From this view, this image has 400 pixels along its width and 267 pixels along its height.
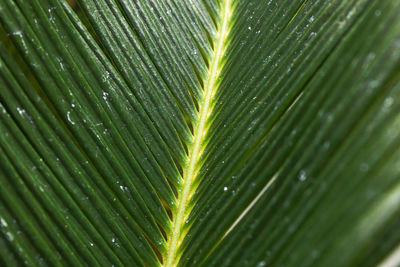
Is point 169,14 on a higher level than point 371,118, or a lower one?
higher

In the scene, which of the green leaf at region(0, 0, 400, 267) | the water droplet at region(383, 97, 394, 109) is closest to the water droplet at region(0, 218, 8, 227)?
the green leaf at region(0, 0, 400, 267)

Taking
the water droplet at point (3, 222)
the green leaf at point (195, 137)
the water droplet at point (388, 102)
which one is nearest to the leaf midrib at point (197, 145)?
the green leaf at point (195, 137)

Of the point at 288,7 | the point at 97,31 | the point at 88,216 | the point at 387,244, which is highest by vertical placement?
the point at 97,31

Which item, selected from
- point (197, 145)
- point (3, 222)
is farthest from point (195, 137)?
point (3, 222)

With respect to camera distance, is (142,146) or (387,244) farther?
(142,146)

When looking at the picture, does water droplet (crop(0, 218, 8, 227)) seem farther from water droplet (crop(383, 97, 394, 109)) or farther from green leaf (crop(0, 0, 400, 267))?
water droplet (crop(383, 97, 394, 109))

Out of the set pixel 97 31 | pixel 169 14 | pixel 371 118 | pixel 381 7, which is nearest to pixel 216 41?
pixel 169 14

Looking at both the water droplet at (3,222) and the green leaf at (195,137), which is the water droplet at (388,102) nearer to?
the green leaf at (195,137)

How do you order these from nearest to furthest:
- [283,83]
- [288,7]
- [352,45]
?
[352,45], [283,83], [288,7]

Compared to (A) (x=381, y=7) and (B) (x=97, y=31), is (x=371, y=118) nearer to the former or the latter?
(A) (x=381, y=7)
